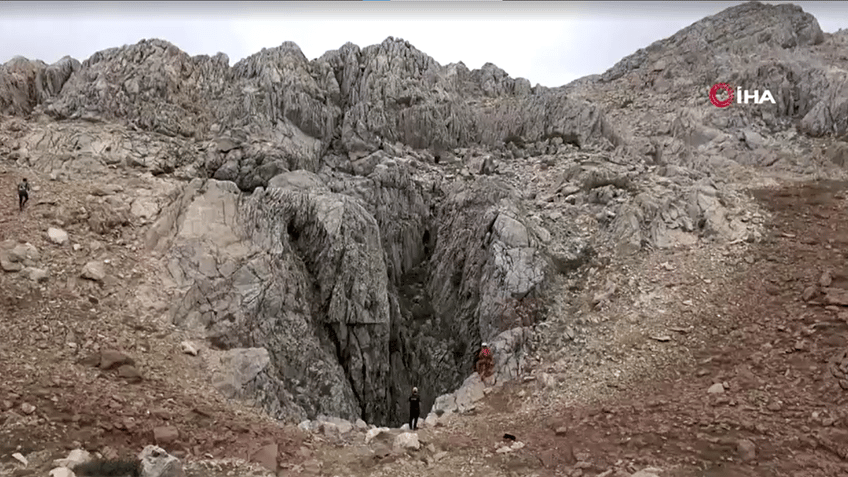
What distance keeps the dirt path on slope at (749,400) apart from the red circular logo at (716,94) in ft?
36.3

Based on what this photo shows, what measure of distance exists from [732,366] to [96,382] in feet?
48.3

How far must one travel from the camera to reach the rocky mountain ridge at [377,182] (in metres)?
15.0

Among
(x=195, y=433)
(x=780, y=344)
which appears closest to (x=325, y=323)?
(x=195, y=433)

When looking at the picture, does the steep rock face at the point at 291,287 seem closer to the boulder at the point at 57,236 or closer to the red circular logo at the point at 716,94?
the boulder at the point at 57,236

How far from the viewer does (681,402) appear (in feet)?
36.7

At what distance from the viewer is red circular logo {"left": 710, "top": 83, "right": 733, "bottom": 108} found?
24156 mm

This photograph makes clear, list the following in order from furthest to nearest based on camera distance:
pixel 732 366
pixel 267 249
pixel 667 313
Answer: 1. pixel 267 249
2. pixel 667 313
3. pixel 732 366

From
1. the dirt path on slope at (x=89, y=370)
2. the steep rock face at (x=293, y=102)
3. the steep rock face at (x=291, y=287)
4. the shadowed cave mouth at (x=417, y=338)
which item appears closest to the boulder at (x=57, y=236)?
the dirt path on slope at (x=89, y=370)

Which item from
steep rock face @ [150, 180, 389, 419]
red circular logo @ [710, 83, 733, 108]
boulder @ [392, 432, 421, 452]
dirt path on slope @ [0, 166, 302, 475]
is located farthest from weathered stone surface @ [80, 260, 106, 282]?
red circular logo @ [710, 83, 733, 108]

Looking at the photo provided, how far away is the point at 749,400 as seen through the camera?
1084 cm

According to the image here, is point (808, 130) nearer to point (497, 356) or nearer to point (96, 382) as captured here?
point (497, 356)

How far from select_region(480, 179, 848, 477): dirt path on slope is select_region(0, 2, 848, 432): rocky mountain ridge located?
299cm

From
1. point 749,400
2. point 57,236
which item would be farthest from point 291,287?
point 749,400

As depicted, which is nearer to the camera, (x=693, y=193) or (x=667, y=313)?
(x=667, y=313)
